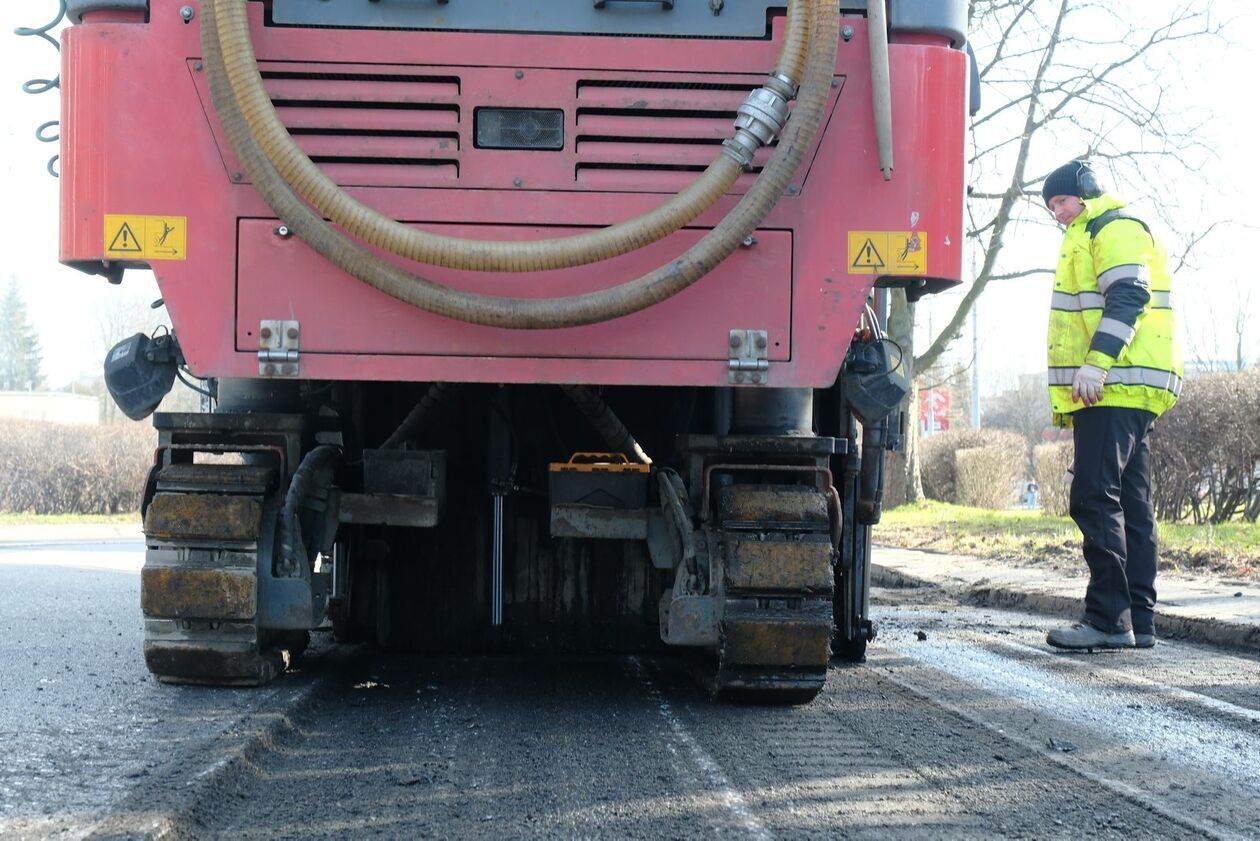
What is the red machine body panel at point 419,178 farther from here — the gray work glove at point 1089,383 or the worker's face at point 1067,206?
the worker's face at point 1067,206

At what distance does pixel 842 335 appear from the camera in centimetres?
478

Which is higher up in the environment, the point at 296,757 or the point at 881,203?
the point at 881,203

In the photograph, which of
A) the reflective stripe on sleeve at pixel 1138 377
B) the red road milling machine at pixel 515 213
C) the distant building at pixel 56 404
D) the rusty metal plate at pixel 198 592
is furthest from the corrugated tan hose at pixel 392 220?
the distant building at pixel 56 404

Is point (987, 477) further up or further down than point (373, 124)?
further down

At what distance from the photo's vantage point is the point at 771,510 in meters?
4.73

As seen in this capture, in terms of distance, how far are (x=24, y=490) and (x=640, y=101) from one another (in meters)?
23.8

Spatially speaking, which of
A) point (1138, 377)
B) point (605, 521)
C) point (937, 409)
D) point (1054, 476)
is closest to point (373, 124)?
point (605, 521)

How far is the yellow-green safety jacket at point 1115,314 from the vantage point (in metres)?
6.77

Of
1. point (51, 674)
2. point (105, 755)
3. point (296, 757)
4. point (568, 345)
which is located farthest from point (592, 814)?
point (51, 674)

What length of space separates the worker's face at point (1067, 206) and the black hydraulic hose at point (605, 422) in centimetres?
269

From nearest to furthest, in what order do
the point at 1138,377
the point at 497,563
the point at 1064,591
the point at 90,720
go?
the point at 90,720
the point at 497,563
the point at 1138,377
the point at 1064,591

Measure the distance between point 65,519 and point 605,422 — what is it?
20333 mm

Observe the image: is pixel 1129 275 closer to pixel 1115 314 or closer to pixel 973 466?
pixel 1115 314

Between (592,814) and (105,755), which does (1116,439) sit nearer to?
(592,814)
